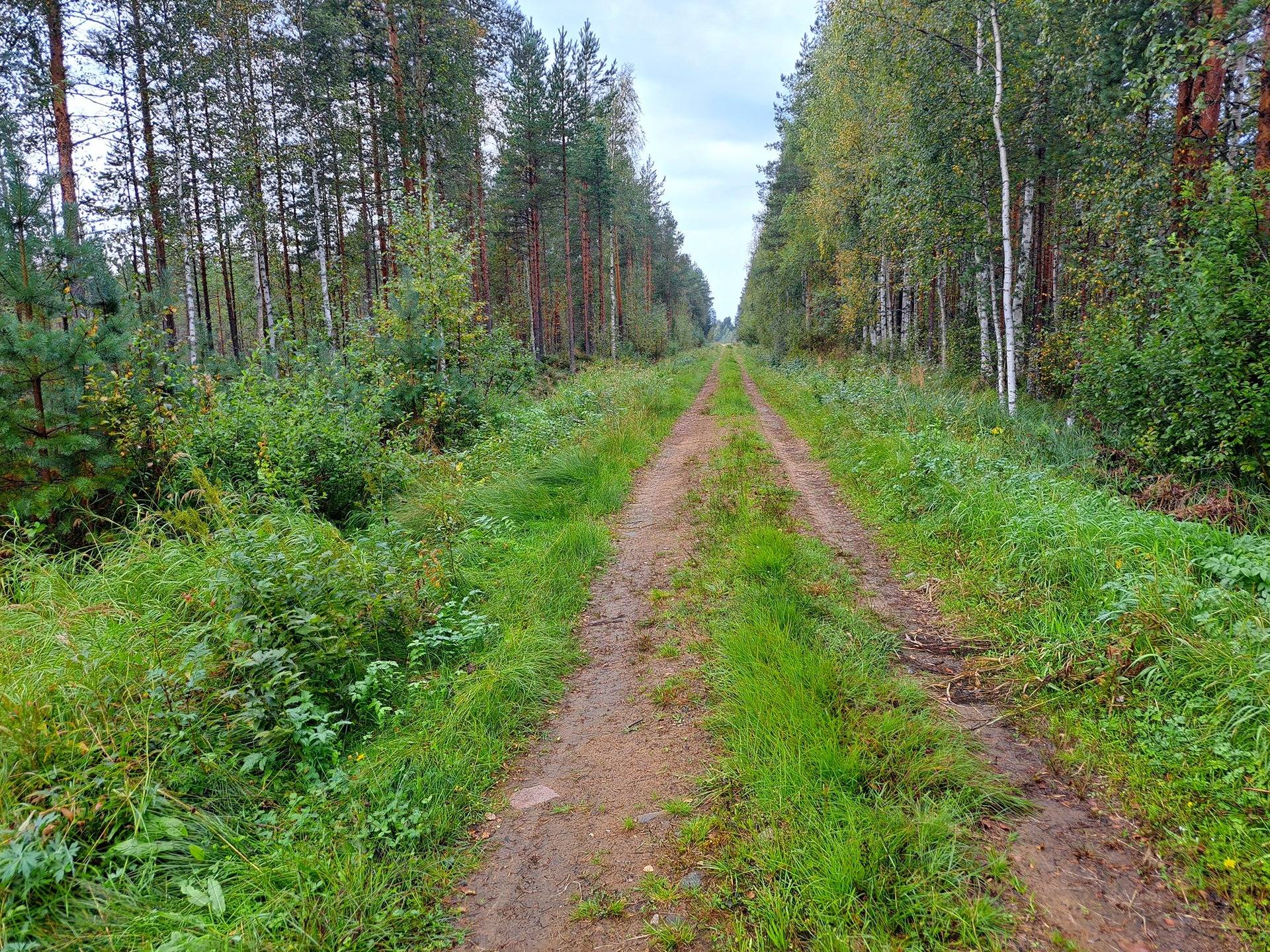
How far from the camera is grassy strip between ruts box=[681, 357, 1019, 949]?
2.13 m

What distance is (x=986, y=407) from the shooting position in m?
11.6

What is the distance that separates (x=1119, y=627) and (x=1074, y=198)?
967cm

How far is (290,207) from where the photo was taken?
2422 centimetres

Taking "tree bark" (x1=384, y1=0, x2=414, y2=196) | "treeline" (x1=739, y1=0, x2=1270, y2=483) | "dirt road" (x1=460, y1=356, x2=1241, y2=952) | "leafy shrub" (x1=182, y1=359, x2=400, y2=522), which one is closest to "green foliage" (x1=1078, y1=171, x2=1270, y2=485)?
"treeline" (x1=739, y1=0, x2=1270, y2=483)

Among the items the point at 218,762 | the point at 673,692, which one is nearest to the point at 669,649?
the point at 673,692

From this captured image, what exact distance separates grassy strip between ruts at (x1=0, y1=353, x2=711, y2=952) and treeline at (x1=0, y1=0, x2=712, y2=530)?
2023 millimetres

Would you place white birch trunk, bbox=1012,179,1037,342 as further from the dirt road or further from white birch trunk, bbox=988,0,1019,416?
the dirt road

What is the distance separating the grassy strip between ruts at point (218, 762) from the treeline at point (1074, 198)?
680cm

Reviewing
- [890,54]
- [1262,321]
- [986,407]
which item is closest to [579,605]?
[1262,321]

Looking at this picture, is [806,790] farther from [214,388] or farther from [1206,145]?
[1206,145]

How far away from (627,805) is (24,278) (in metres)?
7.02

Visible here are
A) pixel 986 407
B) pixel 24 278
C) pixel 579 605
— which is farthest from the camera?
pixel 986 407

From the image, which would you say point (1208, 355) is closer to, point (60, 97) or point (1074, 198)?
point (1074, 198)

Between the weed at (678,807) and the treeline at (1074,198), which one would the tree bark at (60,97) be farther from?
the treeline at (1074,198)
